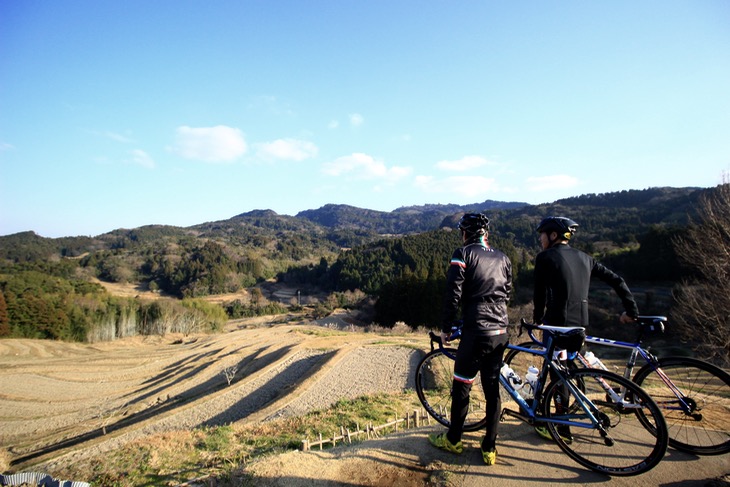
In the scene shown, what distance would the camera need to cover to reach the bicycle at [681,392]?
346 centimetres

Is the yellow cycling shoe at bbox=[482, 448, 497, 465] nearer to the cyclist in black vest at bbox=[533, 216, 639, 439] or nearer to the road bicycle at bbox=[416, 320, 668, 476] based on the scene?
the road bicycle at bbox=[416, 320, 668, 476]

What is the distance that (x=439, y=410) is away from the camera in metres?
5.56

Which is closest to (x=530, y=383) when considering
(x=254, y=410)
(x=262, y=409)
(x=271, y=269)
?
(x=262, y=409)

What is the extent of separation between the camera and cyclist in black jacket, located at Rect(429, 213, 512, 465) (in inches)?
138

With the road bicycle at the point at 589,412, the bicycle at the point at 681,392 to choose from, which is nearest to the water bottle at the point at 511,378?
the road bicycle at the point at 589,412

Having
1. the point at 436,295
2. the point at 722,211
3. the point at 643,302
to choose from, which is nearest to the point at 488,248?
the point at 722,211

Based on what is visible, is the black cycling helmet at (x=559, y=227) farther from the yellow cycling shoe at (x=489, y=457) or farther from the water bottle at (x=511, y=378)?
the yellow cycling shoe at (x=489, y=457)

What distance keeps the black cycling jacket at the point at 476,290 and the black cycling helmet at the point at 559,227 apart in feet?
2.69

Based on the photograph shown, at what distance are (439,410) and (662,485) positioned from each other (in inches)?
113

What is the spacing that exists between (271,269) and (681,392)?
148 meters

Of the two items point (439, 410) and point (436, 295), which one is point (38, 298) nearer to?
point (436, 295)

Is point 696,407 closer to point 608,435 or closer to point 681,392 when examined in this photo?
point 681,392

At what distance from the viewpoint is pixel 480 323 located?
11.5 ft

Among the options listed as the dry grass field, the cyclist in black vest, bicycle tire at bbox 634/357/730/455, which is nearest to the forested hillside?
the dry grass field
